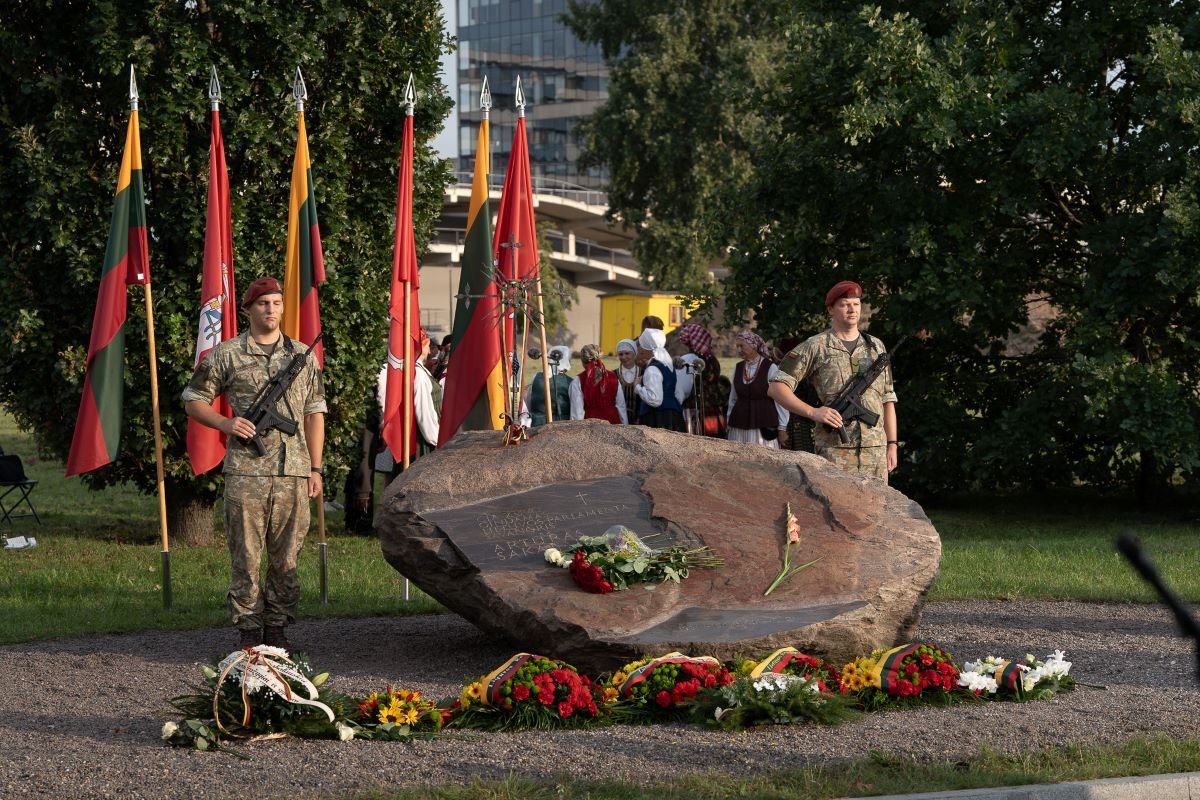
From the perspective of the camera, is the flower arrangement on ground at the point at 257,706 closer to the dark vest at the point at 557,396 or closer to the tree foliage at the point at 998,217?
Answer: the dark vest at the point at 557,396

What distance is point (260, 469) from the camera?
8.45m

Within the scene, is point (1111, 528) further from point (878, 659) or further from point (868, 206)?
point (878, 659)

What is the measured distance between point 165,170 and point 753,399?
20.2 ft

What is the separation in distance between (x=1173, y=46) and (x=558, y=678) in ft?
34.2

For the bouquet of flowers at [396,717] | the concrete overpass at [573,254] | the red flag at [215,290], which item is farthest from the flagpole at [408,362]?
the concrete overpass at [573,254]

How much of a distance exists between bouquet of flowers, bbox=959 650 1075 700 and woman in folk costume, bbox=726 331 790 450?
7.41 meters

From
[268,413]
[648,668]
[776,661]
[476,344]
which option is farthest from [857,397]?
[268,413]

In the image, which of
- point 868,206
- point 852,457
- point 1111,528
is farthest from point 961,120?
point 852,457

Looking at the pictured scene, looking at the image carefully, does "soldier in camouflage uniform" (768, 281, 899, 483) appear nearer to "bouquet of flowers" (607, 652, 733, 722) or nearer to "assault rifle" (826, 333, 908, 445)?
"assault rifle" (826, 333, 908, 445)

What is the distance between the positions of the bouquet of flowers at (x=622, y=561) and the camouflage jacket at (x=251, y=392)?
1651mm

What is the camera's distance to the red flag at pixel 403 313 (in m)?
11.2

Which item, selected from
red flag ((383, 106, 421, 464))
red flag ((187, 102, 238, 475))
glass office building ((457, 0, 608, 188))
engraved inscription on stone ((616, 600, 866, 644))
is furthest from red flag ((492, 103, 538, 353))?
glass office building ((457, 0, 608, 188))

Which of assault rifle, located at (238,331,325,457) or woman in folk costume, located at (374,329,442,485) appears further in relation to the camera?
woman in folk costume, located at (374,329,442,485)

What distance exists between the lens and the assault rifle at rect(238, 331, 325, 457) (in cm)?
843
